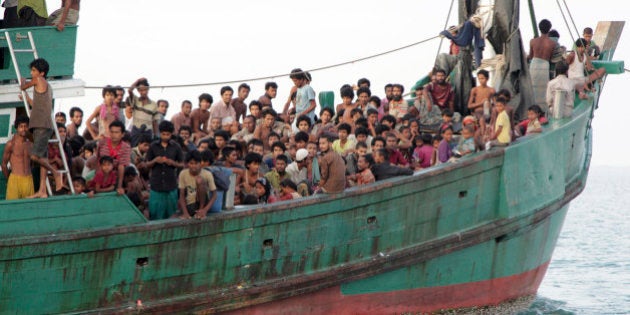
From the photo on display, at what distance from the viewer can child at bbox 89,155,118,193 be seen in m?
11.7

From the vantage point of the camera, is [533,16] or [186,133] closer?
[186,133]

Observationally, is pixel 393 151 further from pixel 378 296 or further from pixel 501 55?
pixel 501 55

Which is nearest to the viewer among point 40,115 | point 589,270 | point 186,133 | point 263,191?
point 40,115

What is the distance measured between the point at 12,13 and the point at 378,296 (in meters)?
5.00

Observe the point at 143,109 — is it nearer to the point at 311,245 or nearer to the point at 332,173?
the point at 332,173

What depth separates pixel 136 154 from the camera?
13008 mm

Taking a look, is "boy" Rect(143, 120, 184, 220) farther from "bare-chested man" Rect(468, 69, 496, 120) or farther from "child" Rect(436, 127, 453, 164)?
"bare-chested man" Rect(468, 69, 496, 120)

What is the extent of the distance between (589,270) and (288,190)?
1479 centimetres

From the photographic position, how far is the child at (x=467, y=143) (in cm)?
1442

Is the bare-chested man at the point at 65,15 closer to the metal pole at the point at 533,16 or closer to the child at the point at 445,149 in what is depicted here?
the child at the point at 445,149

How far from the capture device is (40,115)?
11.1m

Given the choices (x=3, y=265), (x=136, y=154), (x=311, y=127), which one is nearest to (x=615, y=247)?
(x=311, y=127)

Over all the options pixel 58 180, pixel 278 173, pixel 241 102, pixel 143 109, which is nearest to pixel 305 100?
pixel 241 102

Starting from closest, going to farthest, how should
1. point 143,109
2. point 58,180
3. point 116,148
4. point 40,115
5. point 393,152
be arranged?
point 40,115 → point 58,180 → point 116,148 → point 393,152 → point 143,109
